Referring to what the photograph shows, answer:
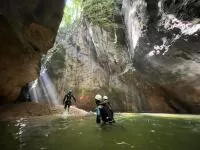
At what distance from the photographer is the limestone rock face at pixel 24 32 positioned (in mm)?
9348

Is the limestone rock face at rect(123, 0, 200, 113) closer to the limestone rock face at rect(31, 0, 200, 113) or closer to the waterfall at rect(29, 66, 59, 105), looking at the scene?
the limestone rock face at rect(31, 0, 200, 113)

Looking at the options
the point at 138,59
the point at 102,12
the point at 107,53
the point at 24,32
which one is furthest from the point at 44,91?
the point at 24,32

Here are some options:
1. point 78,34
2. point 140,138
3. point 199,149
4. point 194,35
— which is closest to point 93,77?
point 78,34

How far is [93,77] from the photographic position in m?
21.5

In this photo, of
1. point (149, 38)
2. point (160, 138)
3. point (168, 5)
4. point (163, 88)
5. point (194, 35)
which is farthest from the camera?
point (163, 88)

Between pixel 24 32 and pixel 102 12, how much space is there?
12.5 metres

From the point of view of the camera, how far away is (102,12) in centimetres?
2223

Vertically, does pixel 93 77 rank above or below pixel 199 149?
above

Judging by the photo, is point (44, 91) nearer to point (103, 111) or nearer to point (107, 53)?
point (107, 53)

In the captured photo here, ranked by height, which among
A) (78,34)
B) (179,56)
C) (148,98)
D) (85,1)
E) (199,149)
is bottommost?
(199,149)

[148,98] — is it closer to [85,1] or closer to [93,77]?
[93,77]

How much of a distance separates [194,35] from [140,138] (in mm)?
8098

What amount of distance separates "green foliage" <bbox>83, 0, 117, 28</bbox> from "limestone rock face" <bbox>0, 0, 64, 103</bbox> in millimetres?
8960

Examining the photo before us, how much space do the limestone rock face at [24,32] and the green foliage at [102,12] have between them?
8960 mm
